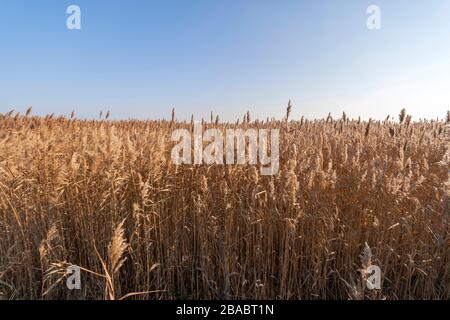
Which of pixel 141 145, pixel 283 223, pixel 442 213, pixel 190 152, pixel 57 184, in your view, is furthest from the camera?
pixel 141 145

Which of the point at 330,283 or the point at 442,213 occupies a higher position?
the point at 442,213

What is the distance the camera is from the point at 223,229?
2.40 metres

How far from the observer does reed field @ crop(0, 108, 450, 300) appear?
6.97 feet

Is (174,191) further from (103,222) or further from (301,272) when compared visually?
(301,272)

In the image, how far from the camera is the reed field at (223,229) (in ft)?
6.97

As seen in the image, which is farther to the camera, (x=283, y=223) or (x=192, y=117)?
(x=192, y=117)

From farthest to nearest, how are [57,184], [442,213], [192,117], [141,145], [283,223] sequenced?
1. [192,117]
2. [141,145]
3. [57,184]
4. [283,223]
5. [442,213]

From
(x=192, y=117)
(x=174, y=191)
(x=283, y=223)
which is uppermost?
(x=192, y=117)

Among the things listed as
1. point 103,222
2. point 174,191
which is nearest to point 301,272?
point 174,191

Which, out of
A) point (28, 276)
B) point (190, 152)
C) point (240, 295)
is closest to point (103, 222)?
point (28, 276)

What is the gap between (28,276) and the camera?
2326 mm

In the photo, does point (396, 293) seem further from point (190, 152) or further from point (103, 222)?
point (103, 222)

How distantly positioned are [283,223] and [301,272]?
38 cm

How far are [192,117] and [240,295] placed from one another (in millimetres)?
2164
